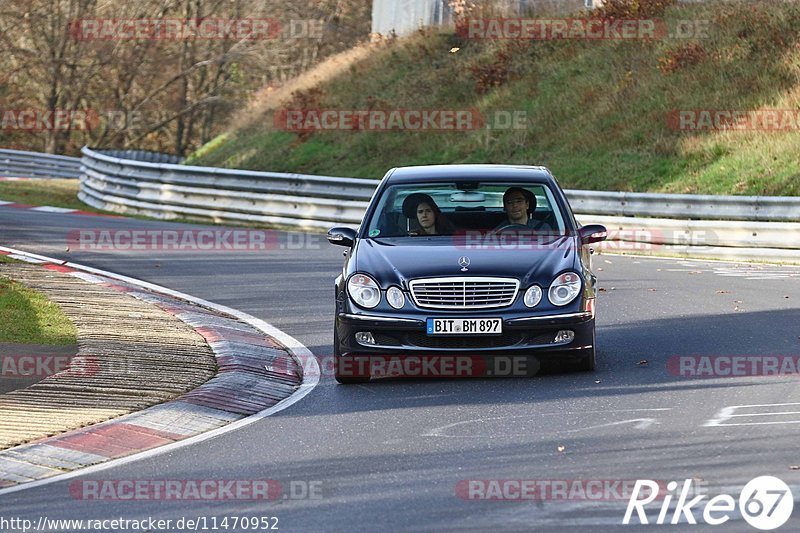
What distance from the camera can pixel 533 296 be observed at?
33.6 feet

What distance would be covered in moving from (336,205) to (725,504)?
19684 millimetres

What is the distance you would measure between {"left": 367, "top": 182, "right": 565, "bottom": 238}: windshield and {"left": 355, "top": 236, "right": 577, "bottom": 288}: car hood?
0.36m

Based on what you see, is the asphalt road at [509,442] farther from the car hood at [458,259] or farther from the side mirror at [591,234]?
the side mirror at [591,234]

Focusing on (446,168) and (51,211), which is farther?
(51,211)

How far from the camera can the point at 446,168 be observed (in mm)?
11984

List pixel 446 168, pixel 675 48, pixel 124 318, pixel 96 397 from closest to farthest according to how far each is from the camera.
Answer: pixel 96 397
pixel 446 168
pixel 124 318
pixel 675 48

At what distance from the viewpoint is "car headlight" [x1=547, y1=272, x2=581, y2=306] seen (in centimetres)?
1028

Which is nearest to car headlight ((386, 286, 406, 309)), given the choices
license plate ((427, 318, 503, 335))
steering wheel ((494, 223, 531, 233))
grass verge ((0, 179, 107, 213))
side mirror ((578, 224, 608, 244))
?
license plate ((427, 318, 503, 335))

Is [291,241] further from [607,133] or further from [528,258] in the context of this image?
[528,258]

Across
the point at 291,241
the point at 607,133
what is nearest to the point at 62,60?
the point at 607,133

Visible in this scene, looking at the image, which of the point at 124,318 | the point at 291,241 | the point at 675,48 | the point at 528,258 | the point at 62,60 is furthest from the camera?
the point at 62,60

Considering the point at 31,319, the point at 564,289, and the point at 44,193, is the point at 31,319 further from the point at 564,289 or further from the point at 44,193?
the point at 44,193

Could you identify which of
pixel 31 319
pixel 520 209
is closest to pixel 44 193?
pixel 31 319

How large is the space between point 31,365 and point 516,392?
3705mm
